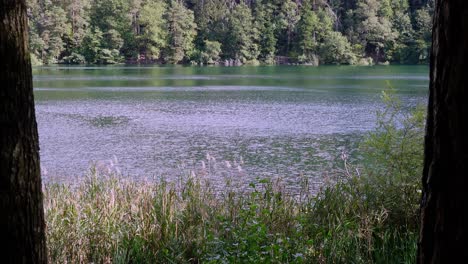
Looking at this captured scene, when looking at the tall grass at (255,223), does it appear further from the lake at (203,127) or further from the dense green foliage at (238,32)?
the dense green foliage at (238,32)

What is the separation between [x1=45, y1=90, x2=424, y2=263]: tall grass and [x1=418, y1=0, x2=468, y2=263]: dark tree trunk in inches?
88.3

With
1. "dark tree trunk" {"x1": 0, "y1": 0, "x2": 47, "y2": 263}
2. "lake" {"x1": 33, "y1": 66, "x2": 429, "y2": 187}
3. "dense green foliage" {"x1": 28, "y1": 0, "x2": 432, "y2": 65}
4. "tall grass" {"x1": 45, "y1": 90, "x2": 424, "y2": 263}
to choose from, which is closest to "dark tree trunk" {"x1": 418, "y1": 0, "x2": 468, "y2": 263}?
"dark tree trunk" {"x1": 0, "y1": 0, "x2": 47, "y2": 263}

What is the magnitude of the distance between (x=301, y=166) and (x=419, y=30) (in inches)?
2781

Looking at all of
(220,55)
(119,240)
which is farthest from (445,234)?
(220,55)

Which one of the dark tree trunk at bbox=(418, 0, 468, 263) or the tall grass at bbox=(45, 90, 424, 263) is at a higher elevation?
the dark tree trunk at bbox=(418, 0, 468, 263)

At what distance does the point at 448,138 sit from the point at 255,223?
2.66 metres

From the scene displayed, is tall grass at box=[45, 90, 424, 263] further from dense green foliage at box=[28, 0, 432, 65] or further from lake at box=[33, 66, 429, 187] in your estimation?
dense green foliage at box=[28, 0, 432, 65]

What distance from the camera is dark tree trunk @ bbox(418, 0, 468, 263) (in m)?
1.41

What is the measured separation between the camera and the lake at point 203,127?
1472cm

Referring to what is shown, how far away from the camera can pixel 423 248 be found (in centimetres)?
153

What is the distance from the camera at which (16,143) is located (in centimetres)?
206

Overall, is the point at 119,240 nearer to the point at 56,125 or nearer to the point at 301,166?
the point at 301,166

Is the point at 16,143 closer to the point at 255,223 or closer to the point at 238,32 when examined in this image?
the point at 255,223

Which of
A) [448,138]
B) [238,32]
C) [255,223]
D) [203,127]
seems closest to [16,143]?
[448,138]
